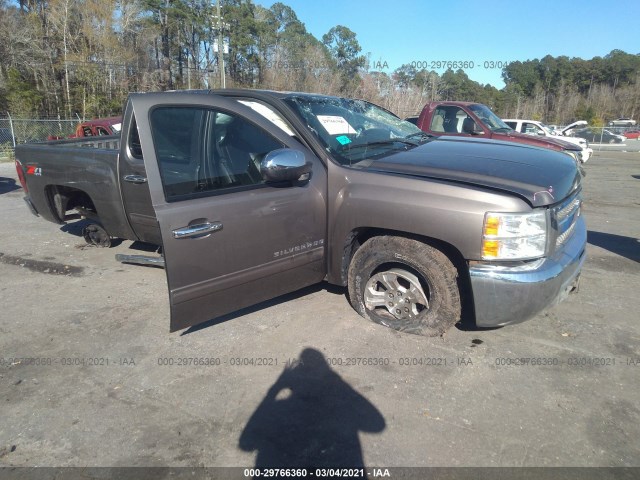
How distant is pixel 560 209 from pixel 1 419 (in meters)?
3.79

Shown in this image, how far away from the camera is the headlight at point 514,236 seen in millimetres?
2699

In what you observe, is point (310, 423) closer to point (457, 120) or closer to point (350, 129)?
point (350, 129)

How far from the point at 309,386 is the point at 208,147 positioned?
1.92 meters

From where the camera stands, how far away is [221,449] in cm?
232

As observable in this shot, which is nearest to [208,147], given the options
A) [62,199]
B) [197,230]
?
[197,230]

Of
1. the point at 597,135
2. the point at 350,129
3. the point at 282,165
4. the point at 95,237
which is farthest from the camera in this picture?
the point at 597,135

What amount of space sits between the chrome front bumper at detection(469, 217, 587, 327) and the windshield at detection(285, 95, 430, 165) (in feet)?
4.29

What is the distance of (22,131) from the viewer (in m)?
18.4

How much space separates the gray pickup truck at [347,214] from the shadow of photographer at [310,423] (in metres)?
0.75

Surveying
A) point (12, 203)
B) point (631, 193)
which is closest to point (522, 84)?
point (631, 193)

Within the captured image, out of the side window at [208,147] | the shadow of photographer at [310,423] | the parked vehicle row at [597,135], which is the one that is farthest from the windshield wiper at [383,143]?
the parked vehicle row at [597,135]

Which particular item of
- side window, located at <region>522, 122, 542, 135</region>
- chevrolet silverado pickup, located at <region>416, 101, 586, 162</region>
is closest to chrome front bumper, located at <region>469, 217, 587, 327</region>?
chevrolet silverado pickup, located at <region>416, 101, 586, 162</region>

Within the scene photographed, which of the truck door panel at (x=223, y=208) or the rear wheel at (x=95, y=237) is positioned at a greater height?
the truck door panel at (x=223, y=208)

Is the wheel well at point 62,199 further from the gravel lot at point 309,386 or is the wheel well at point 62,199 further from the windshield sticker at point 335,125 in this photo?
the windshield sticker at point 335,125
